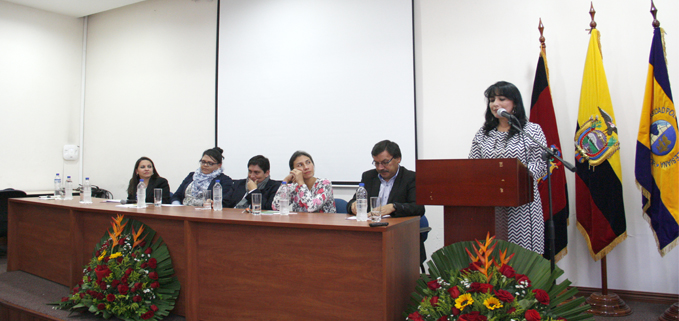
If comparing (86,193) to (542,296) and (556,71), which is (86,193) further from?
(556,71)

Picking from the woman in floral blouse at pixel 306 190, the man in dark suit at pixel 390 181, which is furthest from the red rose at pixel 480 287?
the woman in floral blouse at pixel 306 190

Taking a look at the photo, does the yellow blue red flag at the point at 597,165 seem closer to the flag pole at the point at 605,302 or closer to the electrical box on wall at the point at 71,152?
the flag pole at the point at 605,302

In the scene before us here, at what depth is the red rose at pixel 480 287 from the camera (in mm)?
1527

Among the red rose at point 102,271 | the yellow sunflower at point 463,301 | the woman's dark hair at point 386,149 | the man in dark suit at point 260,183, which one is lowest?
the red rose at point 102,271

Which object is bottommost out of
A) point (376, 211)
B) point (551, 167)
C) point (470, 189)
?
point (376, 211)

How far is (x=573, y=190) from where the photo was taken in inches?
127

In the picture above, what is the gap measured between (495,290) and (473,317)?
14cm

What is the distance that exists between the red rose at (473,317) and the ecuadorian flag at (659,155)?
1.92 m

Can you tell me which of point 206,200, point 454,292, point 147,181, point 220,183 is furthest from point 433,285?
point 147,181

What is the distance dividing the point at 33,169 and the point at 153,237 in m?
4.04

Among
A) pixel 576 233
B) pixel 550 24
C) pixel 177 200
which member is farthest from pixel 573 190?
pixel 177 200

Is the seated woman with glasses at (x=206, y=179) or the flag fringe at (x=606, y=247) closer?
the flag fringe at (x=606, y=247)

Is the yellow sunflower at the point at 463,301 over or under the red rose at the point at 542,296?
under

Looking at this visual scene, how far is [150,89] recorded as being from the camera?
17.9 feet
